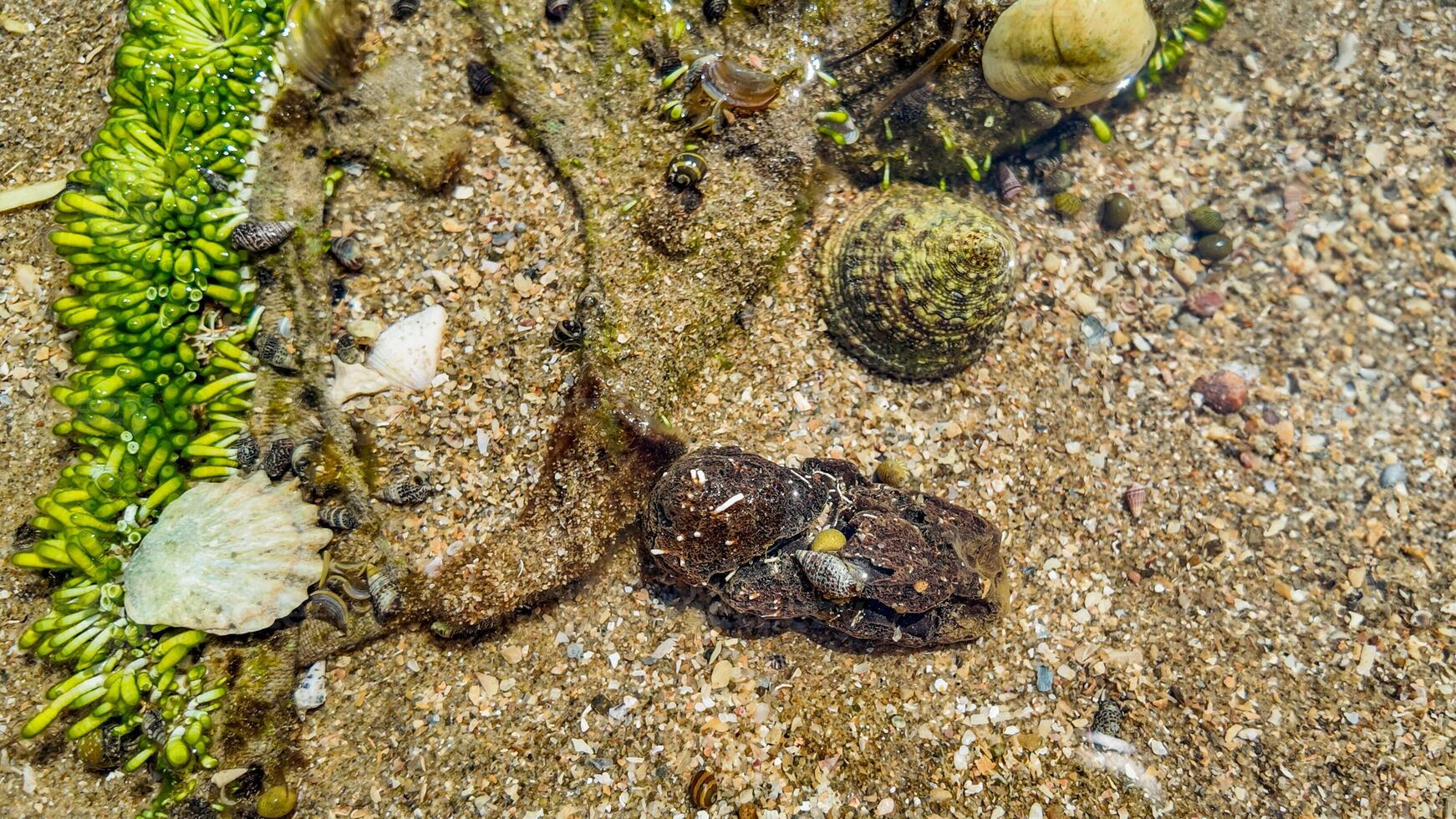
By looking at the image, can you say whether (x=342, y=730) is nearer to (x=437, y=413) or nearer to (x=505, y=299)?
(x=437, y=413)

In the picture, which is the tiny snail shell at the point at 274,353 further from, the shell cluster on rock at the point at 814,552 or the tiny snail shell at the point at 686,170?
the tiny snail shell at the point at 686,170

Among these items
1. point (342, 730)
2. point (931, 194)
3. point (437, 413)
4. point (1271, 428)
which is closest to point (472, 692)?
point (342, 730)

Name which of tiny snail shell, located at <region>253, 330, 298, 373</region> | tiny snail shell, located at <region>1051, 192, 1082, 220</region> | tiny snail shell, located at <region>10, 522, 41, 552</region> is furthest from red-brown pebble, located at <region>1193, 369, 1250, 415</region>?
tiny snail shell, located at <region>10, 522, 41, 552</region>

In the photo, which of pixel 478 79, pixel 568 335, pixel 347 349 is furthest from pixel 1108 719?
pixel 478 79

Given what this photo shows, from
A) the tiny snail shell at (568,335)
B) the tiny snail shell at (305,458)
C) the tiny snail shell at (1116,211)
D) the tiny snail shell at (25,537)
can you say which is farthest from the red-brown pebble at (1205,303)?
the tiny snail shell at (25,537)

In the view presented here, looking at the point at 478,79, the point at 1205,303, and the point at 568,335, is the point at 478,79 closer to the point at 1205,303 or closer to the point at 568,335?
the point at 568,335

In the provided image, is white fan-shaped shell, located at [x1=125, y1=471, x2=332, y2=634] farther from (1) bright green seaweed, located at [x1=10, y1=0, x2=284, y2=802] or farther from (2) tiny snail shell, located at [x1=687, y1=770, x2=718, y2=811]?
(2) tiny snail shell, located at [x1=687, y1=770, x2=718, y2=811]
